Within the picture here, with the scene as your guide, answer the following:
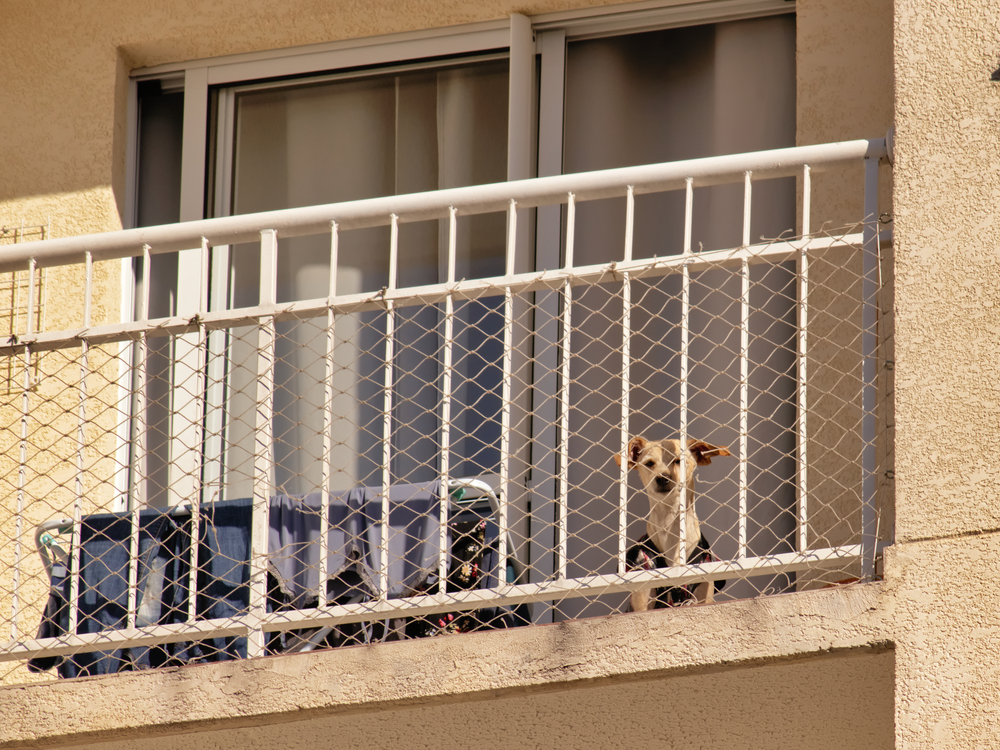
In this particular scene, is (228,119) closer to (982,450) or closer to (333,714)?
(333,714)

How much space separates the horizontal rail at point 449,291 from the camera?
3.68 metres

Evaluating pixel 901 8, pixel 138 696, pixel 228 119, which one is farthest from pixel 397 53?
pixel 138 696

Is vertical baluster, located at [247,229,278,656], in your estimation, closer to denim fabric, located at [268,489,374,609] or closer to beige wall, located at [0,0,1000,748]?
beige wall, located at [0,0,1000,748]

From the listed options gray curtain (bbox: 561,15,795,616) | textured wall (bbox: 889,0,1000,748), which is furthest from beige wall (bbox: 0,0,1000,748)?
gray curtain (bbox: 561,15,795,616)

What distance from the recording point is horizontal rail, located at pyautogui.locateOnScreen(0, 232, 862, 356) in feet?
12.1

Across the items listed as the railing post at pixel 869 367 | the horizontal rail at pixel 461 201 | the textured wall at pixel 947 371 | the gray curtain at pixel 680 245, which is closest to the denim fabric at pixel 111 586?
the horizontal rail at pixel 461 201

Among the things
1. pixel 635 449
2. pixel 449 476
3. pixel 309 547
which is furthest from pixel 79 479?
pixel 635 449

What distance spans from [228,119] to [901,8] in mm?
3170

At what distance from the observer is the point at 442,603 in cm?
359

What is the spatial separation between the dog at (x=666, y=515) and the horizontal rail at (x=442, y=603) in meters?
0.61

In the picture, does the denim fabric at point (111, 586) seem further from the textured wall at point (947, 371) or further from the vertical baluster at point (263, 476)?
the textured wall at point (947, 371)

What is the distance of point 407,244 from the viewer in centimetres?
554

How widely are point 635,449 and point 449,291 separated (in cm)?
89

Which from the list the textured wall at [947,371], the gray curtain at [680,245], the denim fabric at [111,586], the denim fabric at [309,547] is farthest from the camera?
the gray curtain at [680,245]
